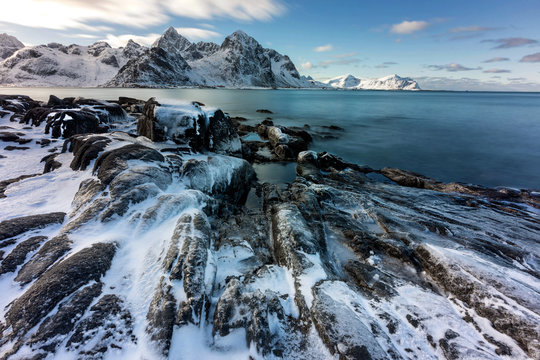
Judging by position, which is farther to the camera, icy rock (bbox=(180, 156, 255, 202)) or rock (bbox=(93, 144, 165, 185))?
icy rock (bbox=(180, 156, 255, 202))

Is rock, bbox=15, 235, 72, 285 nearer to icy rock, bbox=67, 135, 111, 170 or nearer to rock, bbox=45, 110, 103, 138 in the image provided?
icy rock, bbox=67, 135, 111, 170

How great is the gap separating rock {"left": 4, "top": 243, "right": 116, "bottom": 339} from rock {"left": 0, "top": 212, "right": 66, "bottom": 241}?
2.69 meters

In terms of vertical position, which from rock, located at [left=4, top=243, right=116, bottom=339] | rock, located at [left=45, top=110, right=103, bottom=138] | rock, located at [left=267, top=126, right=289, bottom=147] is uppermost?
rock, located at [left=45, top=110, right=103, bottom=138]

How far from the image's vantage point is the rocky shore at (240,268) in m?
4.97

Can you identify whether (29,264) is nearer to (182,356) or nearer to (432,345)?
(182,356)

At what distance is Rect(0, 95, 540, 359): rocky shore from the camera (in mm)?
4969

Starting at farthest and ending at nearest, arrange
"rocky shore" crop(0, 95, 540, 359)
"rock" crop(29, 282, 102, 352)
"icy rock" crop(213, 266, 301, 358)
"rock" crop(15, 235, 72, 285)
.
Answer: "rock" crop(15, 235, 72, 285)
"icy rock" crop(213, 266, 301, 358)
"rocky shore" crop(0, 95, 540, 359)
"rock" crop(29, 282, 102, 352)

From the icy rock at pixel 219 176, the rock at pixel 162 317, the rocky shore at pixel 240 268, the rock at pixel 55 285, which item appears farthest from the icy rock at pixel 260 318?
the icy rock at pixel 219 176

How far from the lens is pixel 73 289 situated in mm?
5316

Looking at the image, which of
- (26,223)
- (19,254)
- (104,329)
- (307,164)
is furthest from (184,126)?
(104,329)

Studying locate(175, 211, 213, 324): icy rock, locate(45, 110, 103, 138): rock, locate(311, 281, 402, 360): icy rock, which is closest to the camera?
locate(311, 281, 402, 360): icy rock

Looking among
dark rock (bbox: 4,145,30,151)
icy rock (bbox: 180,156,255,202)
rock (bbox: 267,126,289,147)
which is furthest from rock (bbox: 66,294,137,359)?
rock (bbox: 267,126,289,147)

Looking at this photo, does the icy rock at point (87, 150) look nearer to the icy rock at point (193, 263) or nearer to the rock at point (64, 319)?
the icy rock at point (193, 263)

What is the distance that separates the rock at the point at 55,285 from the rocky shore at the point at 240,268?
3cm
